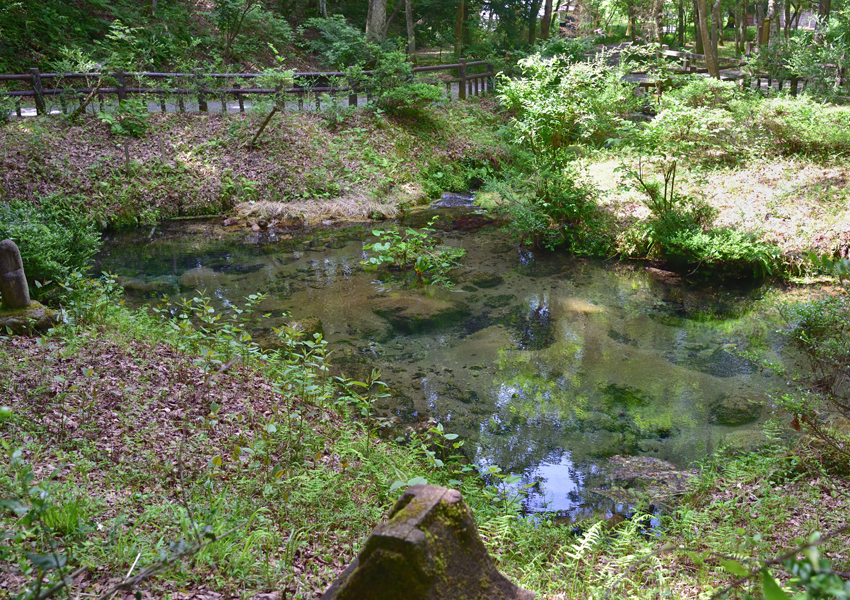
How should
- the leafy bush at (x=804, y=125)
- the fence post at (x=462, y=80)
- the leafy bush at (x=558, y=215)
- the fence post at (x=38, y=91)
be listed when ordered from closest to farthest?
the leafy bush at (x=558, y=215) < the leafy bush at (x=804, y=125) < the fence post at (x=38, y=91) < the fence post at (x=462, y=80)

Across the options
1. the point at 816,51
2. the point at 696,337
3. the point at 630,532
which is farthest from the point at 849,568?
the point at 816,51

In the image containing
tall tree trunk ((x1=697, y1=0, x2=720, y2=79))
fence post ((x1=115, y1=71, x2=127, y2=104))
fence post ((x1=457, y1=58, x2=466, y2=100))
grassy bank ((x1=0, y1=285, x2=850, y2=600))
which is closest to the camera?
grassy bank ((x1=0, y1=285, x2=850, y2=600))

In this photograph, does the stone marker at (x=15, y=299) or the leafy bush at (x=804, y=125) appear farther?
the leafy bush at (x=804, y=125)

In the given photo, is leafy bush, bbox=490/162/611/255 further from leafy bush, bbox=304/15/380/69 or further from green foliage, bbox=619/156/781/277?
leafy bush, bbox=304/15/380/69

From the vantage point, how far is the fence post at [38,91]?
44.7ft

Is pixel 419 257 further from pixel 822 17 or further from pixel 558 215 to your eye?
pixel 822 17

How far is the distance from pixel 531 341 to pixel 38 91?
13368mm

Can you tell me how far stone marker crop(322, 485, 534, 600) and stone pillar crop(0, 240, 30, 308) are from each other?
5.59m

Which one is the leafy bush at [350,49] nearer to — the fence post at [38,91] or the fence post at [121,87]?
the fence post at [121,87]

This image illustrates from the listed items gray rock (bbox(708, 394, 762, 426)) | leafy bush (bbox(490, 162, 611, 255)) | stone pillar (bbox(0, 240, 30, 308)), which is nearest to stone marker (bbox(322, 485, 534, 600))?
gray rock (bbox(708, 394, 762, 426))

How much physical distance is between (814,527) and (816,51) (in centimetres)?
1896

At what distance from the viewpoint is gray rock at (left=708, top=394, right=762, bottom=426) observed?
6.16 meters

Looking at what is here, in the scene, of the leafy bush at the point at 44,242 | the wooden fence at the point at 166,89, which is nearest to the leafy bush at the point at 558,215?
the wooden fence at the point at 166,89

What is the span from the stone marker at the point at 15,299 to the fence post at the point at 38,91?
982cm
